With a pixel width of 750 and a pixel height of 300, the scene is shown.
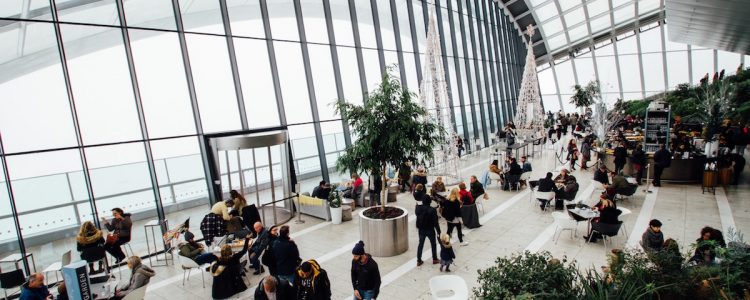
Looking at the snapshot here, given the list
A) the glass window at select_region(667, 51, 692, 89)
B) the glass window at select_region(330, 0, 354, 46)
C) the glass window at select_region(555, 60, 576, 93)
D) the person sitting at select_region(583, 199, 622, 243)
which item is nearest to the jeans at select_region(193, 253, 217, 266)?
the person sitting at select_region(583, 199, 622, 243)

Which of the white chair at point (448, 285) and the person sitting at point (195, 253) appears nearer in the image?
the white chair at point (448, 285)

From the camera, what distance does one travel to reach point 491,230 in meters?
9.07

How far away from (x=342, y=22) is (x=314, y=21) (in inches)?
51.7

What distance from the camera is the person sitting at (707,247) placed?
5.20 metres

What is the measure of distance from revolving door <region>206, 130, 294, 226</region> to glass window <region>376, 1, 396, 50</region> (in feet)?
22.6

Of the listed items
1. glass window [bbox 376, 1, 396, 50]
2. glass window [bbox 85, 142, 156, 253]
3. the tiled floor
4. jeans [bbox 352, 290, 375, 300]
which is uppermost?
glass window [bbox 376, 1, 396, 50]

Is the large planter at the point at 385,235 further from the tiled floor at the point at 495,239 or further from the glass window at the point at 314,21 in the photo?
the glass window at the point at 314,21

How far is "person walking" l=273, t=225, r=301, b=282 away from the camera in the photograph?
6.00 meters

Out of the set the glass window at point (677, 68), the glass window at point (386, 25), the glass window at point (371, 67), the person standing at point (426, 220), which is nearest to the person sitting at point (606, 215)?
the person standing at point (426, 220)

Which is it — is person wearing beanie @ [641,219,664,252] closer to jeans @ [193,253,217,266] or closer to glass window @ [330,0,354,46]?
jeans @ [193,253,217,266]

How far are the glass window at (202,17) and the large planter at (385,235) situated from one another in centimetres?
636

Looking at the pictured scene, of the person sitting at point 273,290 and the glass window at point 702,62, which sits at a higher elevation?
the glass window at point 702,62

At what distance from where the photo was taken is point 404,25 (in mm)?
17172

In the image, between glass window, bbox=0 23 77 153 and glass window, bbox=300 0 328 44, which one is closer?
glass window, bbox=0 23 77 153
